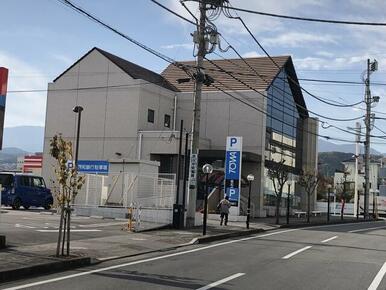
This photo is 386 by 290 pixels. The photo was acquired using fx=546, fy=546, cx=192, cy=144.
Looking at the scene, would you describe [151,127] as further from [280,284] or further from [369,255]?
[280,284]

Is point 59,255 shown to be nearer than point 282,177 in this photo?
Yes

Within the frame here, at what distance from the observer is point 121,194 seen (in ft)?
103

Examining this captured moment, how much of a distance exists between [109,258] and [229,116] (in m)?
29.2

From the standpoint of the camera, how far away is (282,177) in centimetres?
3512

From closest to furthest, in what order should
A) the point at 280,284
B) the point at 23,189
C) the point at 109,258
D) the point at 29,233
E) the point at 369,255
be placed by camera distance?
the point at 280,284 → the point at 109,258 → the point at 369,255 → the point at 29,233 → the point at 23,189

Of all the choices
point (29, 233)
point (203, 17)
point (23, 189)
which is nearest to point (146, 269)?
point (29, 233)

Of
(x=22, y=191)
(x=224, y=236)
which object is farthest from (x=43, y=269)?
(x=22, y=191)

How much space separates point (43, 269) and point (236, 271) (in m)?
4.36

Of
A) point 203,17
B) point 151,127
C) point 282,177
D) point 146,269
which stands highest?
point 203,17

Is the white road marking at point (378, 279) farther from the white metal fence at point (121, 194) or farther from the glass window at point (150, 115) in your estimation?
the glass window at point (150, 115)

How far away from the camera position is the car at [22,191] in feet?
108

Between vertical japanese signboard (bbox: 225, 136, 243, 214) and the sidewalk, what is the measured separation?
813 cm

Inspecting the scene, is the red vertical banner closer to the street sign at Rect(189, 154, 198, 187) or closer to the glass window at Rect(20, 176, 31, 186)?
the street sign at Rect(189, 154, 198, 187)

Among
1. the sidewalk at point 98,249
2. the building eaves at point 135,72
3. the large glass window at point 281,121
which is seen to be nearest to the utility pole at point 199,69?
the sidewalk at point 98,249
